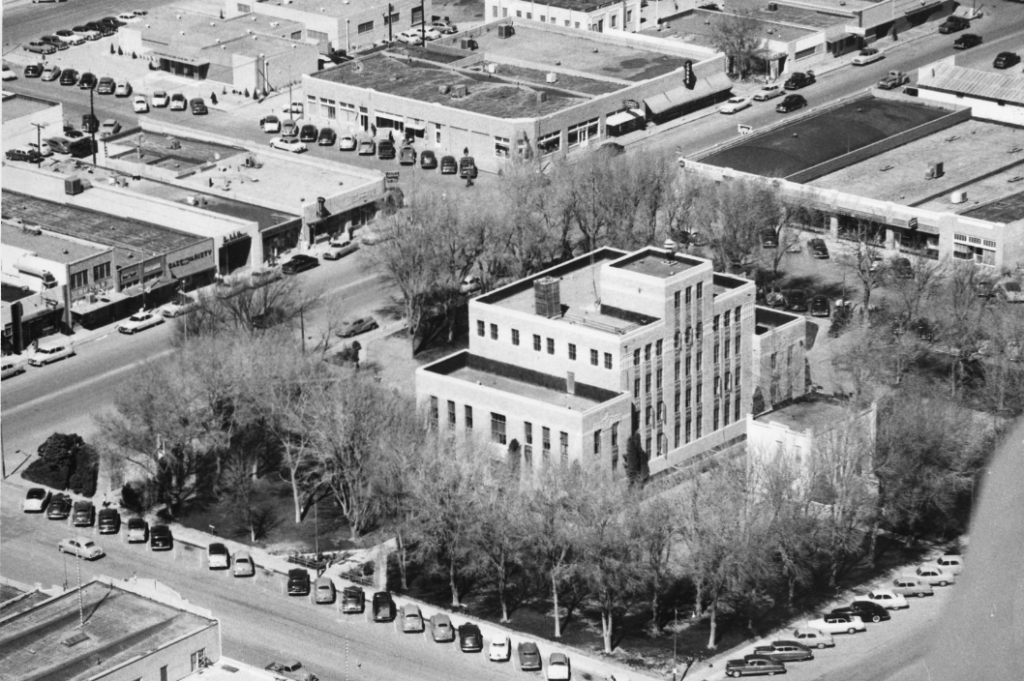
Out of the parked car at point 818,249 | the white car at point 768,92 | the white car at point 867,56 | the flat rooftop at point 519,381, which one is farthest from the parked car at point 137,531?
the white car at point 867,56

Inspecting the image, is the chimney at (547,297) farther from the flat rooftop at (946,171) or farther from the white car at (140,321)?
the flat rooftop at (946,171)

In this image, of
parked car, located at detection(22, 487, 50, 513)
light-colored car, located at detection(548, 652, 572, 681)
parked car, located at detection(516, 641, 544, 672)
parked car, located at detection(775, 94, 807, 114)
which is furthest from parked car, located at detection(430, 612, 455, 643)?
parked car, located at detection(775, 94, 807, 114)

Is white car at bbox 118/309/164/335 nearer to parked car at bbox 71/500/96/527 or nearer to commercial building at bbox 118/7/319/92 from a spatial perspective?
parked car at bbox 71/500/96/527

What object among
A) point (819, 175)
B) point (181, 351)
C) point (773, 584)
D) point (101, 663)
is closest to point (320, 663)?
point (101, 663)

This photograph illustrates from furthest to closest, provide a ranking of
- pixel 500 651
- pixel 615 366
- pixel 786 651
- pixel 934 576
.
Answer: pixel 615 366 → pixel 934 576 → pixel 500 651 → pixel 786 651

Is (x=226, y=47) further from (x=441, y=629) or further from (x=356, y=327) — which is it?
(x=441, y=629)

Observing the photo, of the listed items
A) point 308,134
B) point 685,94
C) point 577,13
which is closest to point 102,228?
point 308,134

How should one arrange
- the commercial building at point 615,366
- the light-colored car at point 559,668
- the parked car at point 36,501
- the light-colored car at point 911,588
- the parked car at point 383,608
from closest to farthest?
1. the light-colored car at point 559,668
2. the parked car at point 383,608
3. the light-colored car at point 911,588
4. the commercial building at point 615,366
5. the parked car at point 36,501
